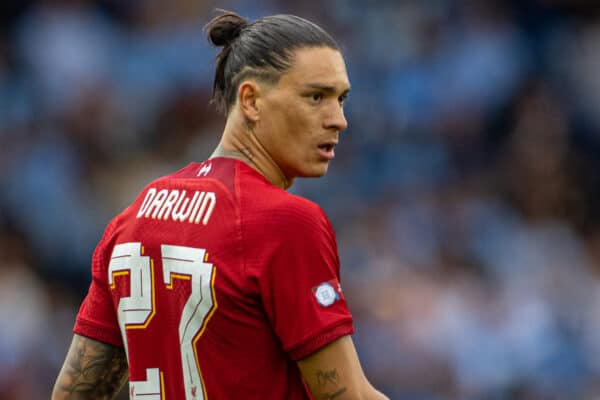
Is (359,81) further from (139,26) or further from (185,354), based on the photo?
(185,354)

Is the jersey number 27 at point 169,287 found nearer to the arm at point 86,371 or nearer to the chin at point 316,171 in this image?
the arm at point 86,371

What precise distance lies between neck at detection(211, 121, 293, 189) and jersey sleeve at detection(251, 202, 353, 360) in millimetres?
317

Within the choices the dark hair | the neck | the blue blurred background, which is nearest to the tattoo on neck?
the neck

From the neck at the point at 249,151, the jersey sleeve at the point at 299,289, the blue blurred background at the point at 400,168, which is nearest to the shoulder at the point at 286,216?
the jersey sleeve at the point at 299,289

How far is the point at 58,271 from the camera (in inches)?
314

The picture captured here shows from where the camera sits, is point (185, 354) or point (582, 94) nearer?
point (185, 354)

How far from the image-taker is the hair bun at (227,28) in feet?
10.2

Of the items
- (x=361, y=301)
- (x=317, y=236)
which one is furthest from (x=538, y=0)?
(x=317, y=236)

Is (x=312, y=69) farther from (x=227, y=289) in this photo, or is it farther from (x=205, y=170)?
(x=227, y=289)

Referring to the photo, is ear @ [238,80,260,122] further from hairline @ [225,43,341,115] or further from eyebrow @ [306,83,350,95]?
eyebrow @ [306,83,350,95]

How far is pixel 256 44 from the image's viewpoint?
9.82 feet

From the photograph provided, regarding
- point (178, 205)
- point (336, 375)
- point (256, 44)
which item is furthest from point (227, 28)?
point (336, 375)

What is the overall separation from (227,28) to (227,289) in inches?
32.5

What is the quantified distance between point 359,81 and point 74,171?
235 cm
